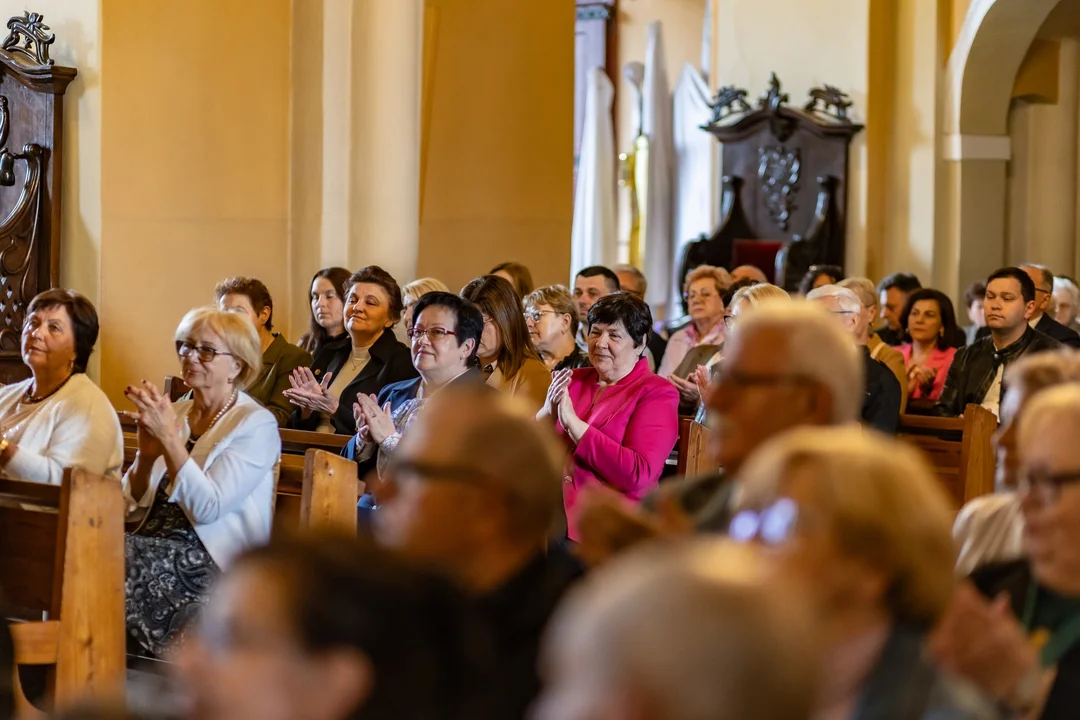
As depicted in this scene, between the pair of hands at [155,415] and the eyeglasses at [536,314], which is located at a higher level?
the eyeglasses at [536,314]

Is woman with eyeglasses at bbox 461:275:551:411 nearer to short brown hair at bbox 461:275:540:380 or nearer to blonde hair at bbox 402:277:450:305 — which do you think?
short brown hair at bbox 461:275:540:380

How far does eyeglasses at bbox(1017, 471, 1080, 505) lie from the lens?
2.22 metres

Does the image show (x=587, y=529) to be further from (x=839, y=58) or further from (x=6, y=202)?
(x=839, y=58)

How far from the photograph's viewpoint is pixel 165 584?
4.39 m

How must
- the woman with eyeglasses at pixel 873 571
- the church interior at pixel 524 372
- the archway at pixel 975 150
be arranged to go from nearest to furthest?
the church interior at pixel 524 372 → the woman with eyeglasses at pixel 873 571 → the archway at pixel 975 150

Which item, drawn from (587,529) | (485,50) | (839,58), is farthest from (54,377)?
(839,58)

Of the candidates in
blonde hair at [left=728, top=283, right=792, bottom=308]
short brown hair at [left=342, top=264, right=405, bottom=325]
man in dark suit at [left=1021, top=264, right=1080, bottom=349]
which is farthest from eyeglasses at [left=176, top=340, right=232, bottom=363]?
man in dark suit at [left=1021, top=264, right=1080, bottom=349]

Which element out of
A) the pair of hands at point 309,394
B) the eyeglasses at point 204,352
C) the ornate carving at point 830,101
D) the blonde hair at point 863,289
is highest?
the ornate carving at point 830,101

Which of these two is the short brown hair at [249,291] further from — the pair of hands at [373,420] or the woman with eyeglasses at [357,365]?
the pair of hands at [373,420]

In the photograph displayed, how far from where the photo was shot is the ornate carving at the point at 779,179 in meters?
12.5

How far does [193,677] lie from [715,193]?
12186mm

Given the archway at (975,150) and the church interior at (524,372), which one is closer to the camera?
the church interior at (524,372)

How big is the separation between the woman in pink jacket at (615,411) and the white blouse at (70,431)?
1278mm

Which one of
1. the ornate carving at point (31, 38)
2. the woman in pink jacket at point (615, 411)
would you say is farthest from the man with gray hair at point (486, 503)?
Result: the ornate carving at point (31, 38)
